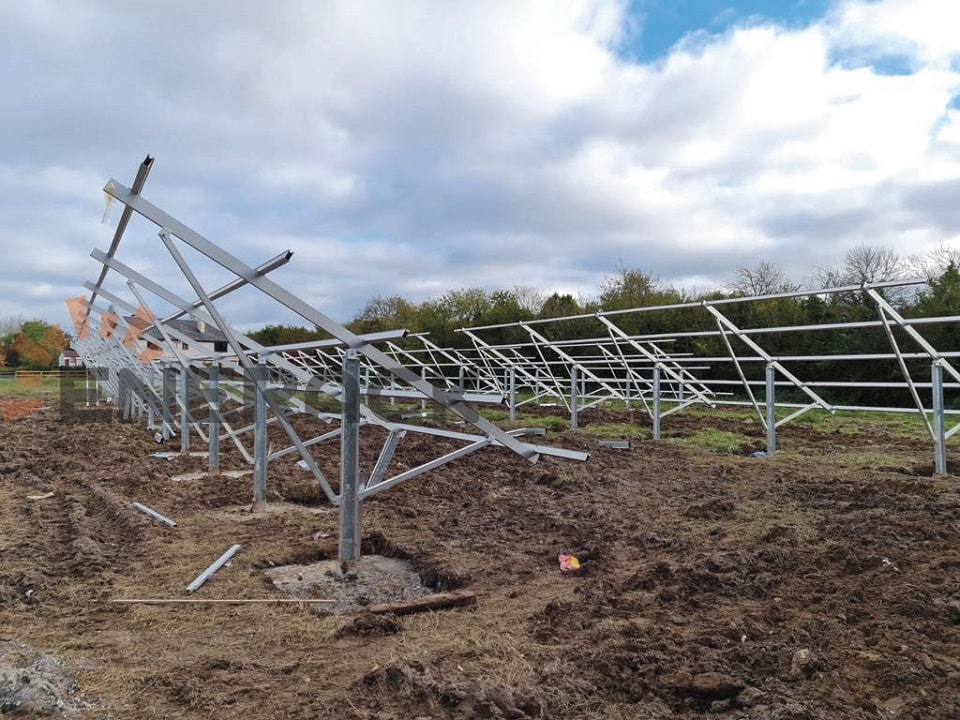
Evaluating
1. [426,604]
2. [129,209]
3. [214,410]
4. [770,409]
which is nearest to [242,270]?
[129,209]

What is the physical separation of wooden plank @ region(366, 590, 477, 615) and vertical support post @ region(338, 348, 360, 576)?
2.73ft

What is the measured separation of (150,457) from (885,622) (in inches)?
414

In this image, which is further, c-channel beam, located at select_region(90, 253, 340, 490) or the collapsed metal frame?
c-channel beam, located at select_region(90, 253, 340, 490)

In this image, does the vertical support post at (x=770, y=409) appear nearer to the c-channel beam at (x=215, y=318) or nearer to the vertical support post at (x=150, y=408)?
the c-channel beam at (x=215, y=318)

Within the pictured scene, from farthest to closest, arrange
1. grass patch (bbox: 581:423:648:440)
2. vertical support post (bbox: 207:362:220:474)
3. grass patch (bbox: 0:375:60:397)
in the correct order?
grass patch (bbox: 0:375:60:397) < grass patch (bbox: 581:423:648:440) < vertical support post (bbox: 207:362:220:474)

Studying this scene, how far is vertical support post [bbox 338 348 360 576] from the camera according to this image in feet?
16.2

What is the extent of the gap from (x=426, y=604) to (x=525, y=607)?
604 mm

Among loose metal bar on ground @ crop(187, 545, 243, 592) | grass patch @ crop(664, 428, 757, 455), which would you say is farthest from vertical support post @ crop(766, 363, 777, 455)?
loose metal bar on ground @ crop(187, 545, 243, 592)

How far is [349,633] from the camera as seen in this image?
3820 mm

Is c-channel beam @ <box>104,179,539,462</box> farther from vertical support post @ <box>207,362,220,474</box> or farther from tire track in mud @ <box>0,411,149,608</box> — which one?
vertical support post @ <box>207,362,220,474</box>

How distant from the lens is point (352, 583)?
4.82 metres

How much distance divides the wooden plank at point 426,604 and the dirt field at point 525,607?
3.8 inches

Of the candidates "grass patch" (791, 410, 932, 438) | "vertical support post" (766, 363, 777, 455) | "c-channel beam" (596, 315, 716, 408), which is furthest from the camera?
"grass patch" (791, 410, 932, 438)

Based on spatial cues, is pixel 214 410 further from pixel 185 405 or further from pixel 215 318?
pixel 215 318
